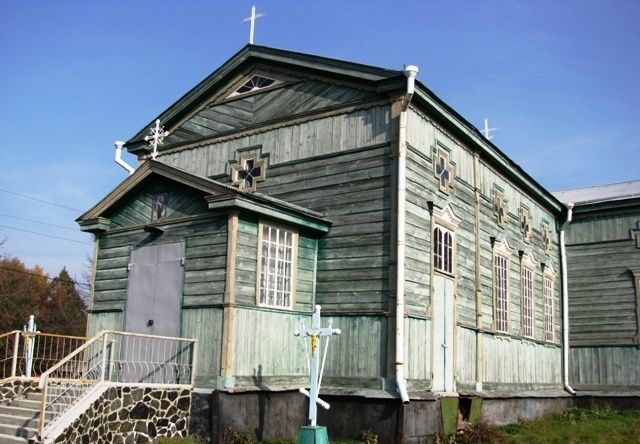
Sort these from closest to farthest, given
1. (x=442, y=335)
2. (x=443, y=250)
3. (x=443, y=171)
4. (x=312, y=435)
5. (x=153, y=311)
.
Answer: (x=312, y=435)
(x=153, y=311)
(x=442, y=335)
(x=443, y=250)
(x=443, y=171)

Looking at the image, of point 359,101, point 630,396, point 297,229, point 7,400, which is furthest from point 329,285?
point 630,396

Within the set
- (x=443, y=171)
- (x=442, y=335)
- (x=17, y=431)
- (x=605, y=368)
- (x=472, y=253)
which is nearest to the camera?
(x=17, y=431)

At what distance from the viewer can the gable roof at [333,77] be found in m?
14.2

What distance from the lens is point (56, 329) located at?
5228 cm

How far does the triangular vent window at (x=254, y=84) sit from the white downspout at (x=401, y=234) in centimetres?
366

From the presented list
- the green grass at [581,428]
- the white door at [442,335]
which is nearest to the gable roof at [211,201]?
the white door at [442,335]

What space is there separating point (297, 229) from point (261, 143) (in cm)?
289

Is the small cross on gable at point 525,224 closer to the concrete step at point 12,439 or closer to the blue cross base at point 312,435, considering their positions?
the blue cross base at point 312,435

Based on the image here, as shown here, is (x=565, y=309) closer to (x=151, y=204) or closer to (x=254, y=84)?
(x=254, y=84)

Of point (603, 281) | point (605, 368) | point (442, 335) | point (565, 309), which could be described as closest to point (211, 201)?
point (442, 335)

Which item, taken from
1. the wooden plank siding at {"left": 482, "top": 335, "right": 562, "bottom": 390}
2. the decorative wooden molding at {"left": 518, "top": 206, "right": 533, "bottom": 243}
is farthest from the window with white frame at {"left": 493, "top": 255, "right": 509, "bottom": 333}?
the decorative wooden molding at {"left": 518, "top": 206, "right": 533, "bottom": 243}

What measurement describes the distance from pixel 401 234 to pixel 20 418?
7.11m

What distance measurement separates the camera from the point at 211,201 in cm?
1257

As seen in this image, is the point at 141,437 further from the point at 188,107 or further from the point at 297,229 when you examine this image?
the point at 188,107
